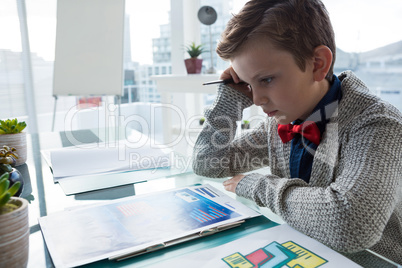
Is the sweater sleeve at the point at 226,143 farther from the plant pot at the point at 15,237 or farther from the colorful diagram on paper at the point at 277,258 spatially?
the plant pot at the point at 15,237

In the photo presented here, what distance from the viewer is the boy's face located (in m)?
0.73

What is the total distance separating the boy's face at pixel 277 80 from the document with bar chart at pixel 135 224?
0.82 feet

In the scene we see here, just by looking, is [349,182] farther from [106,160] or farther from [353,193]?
[106,160]

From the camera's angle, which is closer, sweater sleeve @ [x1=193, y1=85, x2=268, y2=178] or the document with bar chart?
the document with bar chart

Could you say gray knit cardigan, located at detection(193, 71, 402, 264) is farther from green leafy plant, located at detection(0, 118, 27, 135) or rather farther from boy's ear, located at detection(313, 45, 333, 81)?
green leafy plant, located at detection(0, 118, 27, 135)

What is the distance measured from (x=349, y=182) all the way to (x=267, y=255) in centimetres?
24

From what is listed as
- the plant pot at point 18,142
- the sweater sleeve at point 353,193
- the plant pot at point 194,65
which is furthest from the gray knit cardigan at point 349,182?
the plant pot at point 194,65

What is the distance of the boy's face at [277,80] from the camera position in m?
0.73

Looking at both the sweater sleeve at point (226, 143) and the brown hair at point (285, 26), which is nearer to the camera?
the brown hair at point (285, 26)

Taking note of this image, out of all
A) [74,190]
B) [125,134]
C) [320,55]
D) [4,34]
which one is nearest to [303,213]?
[320,55]

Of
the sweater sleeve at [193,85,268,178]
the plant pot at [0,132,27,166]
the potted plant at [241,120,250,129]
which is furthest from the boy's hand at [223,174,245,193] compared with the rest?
the potted plant at [241,120,250,129]

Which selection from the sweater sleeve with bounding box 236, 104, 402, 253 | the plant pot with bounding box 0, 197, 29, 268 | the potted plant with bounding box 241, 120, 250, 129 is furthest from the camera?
the potted plant with bounding box 241, 120, 250, 129

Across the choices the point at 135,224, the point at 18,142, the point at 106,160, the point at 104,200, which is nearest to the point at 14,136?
the point at 18,142

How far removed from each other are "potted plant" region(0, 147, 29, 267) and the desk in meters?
0.04
